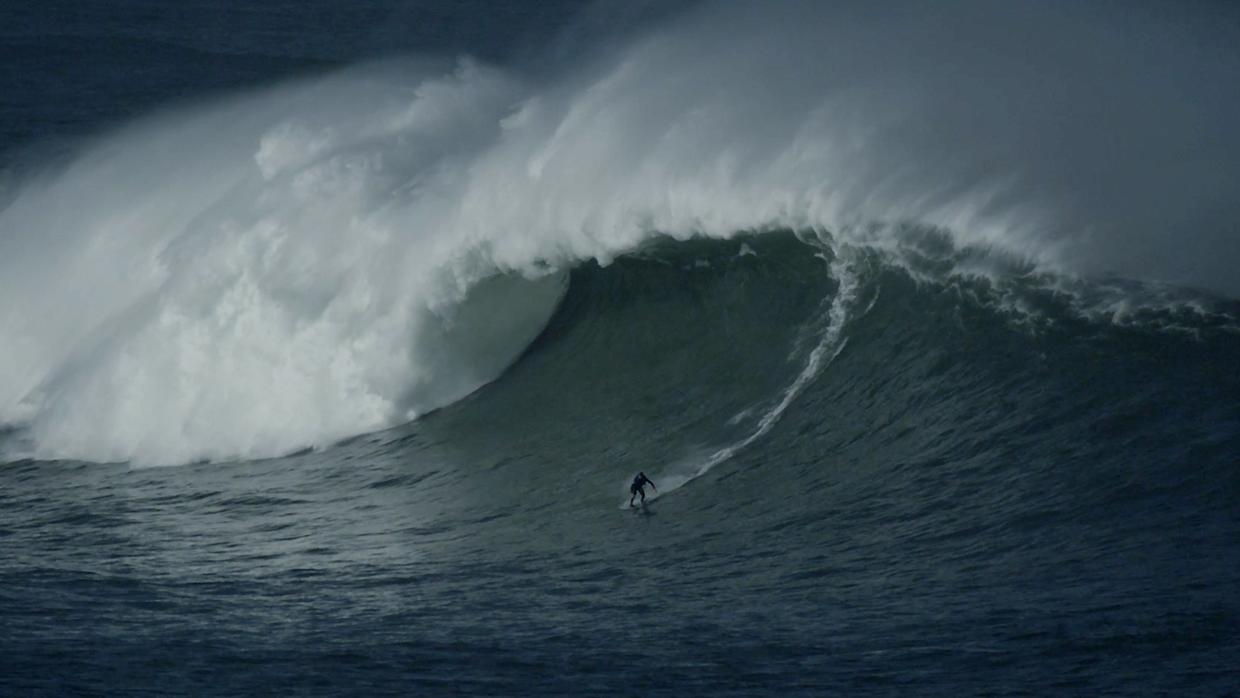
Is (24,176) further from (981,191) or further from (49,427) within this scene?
(981,191)

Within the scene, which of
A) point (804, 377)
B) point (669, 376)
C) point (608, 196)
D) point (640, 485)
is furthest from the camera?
point (608, 196)

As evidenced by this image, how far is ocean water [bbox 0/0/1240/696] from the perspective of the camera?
40.4 feet

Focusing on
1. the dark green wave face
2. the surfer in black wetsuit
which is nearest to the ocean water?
the dark green wave face

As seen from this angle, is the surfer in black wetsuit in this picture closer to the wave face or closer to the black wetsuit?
the black wetsuit

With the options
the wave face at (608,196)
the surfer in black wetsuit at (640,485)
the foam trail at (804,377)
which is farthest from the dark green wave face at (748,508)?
the wave face at (608,196)

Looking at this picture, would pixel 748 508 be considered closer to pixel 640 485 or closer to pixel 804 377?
pixel 640 485

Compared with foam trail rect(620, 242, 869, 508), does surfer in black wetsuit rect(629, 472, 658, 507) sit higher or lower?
lower

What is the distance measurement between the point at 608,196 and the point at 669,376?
103 inches

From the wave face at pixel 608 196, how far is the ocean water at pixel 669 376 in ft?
0.17

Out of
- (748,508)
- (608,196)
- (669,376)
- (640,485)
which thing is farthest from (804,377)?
(608,196)

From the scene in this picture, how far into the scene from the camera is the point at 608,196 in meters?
20.5

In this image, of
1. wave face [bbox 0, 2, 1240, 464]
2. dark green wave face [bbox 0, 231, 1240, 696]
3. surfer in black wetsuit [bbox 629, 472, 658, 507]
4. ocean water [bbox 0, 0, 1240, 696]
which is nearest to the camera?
dark green wave face [bbox 0, 231, 1240, 696]

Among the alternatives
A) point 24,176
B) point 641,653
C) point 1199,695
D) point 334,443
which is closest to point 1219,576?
point 1199,695

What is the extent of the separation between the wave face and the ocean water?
0.05 meters
